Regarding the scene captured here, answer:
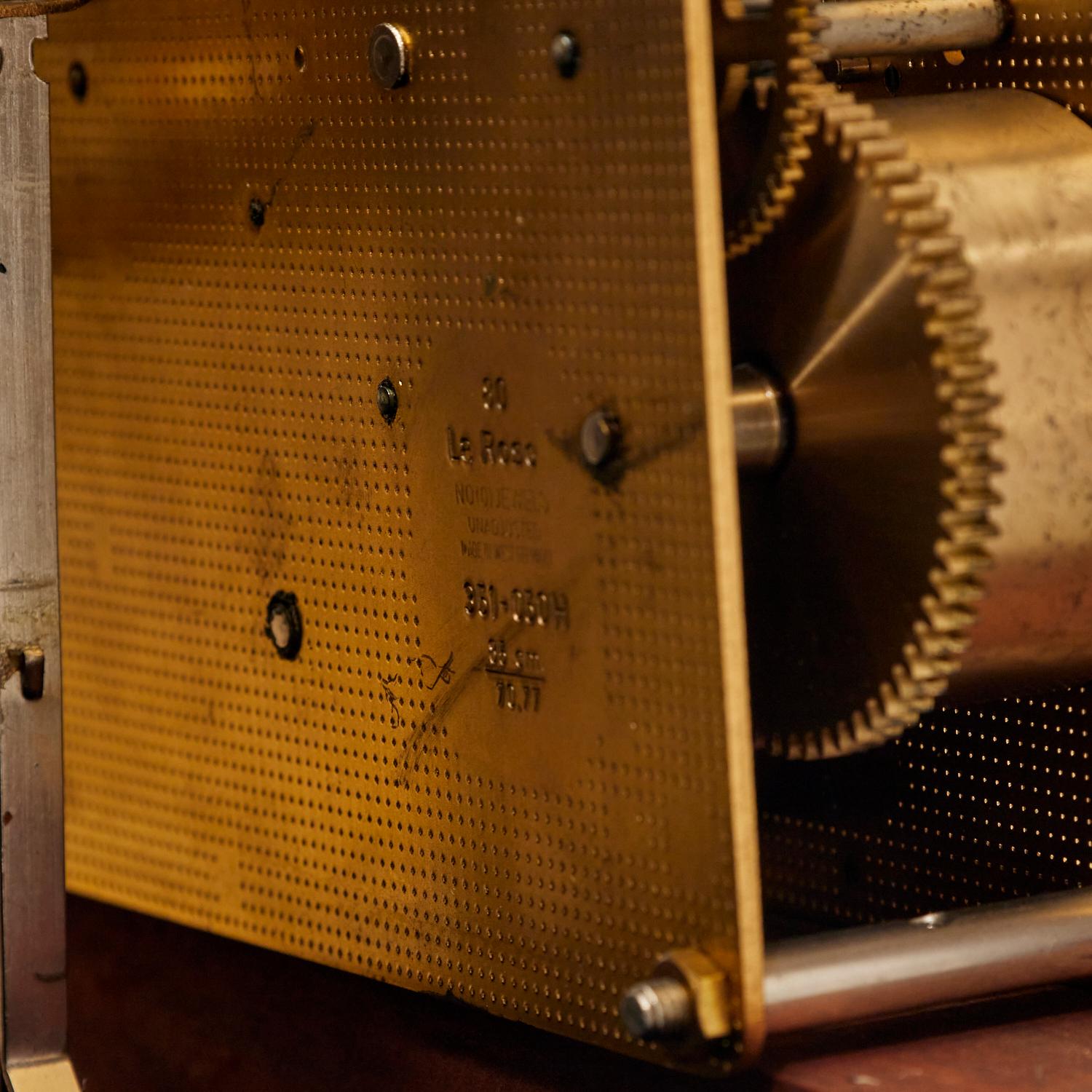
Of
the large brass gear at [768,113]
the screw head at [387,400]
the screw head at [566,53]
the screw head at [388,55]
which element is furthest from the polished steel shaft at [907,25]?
the screw head at [387,400]

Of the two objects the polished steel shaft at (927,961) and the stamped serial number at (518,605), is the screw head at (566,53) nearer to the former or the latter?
the stamped serial number at (518,605)

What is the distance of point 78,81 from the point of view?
7.71 ft

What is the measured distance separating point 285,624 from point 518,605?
0.38 metres

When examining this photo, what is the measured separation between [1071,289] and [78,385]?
1166 mm

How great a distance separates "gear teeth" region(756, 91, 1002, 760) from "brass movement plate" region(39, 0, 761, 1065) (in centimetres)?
19

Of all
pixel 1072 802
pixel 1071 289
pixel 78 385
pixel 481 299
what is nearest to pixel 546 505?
pixel 481 299

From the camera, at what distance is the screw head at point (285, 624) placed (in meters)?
2.09

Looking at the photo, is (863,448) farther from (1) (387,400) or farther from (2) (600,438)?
(1) (387,400)

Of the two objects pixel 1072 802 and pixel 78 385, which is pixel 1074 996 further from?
pixel 78 385

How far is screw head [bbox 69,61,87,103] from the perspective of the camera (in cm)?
234

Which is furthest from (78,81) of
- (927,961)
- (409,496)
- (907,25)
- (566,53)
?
(927,961)

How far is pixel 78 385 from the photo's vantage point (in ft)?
7.88

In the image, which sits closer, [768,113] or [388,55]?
[768,113]

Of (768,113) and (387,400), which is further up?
(768,113)
